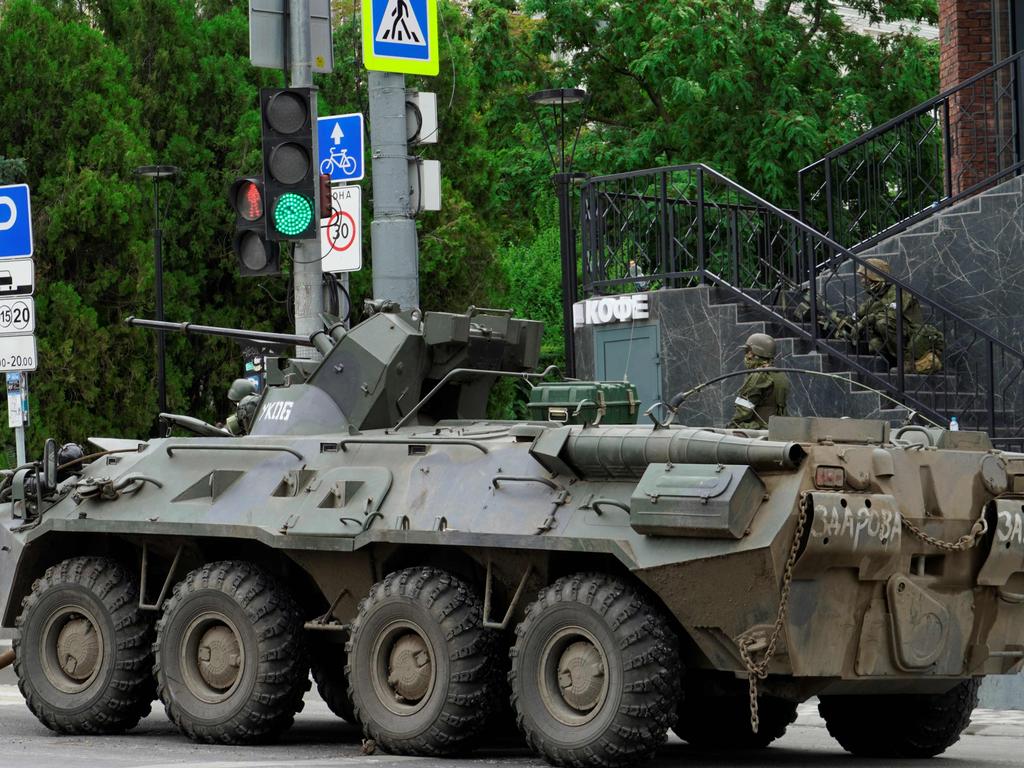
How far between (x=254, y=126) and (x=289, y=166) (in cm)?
2338

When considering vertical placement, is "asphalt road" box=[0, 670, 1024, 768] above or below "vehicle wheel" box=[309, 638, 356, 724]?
below

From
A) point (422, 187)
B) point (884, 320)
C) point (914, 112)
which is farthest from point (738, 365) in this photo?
point (422, 187)

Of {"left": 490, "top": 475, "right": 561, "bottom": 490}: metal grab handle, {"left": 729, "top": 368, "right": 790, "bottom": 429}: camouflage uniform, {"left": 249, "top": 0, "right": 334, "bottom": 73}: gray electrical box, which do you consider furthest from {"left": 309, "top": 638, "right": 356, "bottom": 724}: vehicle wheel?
{"left": 249, "top": 0, "right": 334, "bottom": 73}: gray electrical box

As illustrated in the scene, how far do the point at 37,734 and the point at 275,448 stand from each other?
7.55 ft

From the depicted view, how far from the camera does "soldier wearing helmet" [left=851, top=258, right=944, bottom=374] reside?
18.0 meters

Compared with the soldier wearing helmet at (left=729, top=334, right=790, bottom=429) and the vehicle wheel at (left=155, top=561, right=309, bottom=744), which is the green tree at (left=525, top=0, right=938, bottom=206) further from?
the vehicle wheel at (left=155, top=561, right=309, bottom=744)

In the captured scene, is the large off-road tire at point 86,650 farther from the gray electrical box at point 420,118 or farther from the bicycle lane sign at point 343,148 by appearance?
the bicycle lane sign at point 343,148

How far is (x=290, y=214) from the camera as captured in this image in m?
14.9

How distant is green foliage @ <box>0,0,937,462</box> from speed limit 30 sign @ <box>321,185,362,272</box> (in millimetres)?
15660

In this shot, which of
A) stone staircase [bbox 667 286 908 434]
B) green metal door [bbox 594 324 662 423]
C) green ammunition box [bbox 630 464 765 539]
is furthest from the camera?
green metal door [bbox 594 324 662 423]

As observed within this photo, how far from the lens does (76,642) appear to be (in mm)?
13125

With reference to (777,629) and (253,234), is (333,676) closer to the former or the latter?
(253,234)

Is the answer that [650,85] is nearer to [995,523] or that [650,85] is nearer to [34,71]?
[34,71]

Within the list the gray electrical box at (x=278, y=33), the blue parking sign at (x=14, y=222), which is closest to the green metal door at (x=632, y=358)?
the gray electrical box at (x=278, y=33)
